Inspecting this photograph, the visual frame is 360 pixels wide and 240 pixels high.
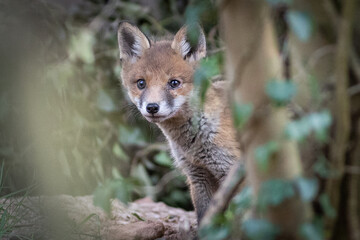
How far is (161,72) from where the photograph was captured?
4.14m

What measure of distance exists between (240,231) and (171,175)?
11.9 ft

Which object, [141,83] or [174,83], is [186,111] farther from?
[141,83]

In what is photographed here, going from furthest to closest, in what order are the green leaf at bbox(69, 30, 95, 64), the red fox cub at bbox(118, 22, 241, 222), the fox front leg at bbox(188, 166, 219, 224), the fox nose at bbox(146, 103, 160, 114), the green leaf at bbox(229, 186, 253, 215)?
the green leaf at bbox(69, 30, 95, 64)
the fox front leg at bbox(188, 166, 219, 224)
the red fox cub at bbox(118, 22, 241, 222)
the fox nose at bbox(146, 103, 160, 114)
the green leaf at bbox(229, 186, 253, 215)

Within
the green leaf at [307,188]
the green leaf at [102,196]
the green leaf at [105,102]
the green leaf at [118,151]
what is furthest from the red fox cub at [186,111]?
the green leaf at [307,188]

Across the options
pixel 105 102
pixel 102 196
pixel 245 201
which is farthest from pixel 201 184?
pixel 245 201

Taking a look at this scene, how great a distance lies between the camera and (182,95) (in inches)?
161

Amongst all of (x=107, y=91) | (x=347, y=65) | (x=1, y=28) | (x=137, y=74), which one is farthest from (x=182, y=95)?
(x=1, y=28)

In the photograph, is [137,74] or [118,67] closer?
[137,74]

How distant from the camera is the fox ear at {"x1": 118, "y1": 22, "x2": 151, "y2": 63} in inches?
174

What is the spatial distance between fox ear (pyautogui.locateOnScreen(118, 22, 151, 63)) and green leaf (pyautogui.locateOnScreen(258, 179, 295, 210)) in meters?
2.79

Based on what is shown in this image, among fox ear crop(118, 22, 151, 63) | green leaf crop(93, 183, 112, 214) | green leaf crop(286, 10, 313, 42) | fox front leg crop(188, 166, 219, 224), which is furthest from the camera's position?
fox ear crop(118, 22, 151, 63)

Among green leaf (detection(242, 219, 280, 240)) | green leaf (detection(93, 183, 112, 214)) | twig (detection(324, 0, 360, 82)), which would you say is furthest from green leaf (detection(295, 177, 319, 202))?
green leaf (detection(93, 183, 112, 214))

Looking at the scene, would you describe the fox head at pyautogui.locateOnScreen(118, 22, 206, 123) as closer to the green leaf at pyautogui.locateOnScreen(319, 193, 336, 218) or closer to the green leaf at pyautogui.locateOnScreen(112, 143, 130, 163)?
the green leaf at pyautogui.locateOnScreen(112, 143, 130, 163)

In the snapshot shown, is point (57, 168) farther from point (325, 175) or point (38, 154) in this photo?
point (325, 175)
